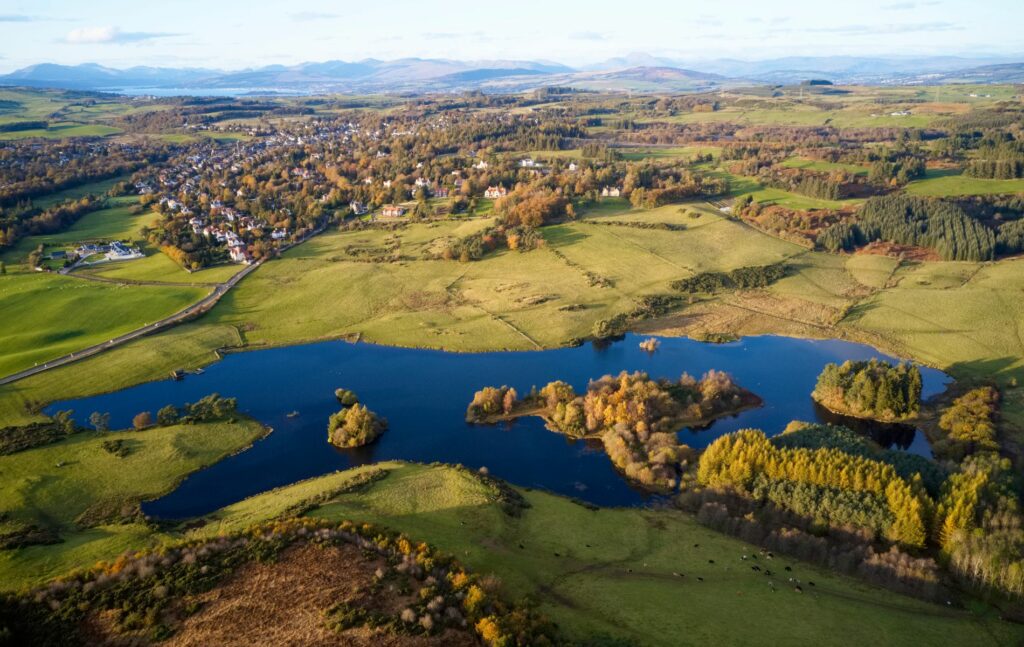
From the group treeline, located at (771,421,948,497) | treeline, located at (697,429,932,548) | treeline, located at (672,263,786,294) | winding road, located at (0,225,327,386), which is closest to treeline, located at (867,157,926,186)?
treeline, located at (672,263,786,294)

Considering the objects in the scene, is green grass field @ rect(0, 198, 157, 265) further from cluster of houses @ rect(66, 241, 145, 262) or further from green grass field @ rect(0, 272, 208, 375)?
green grass field @ rect(0, 272, 208, 375)

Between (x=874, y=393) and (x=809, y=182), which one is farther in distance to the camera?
(x=809, y=182)

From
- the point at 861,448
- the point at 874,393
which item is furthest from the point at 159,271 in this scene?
the point at 874,393

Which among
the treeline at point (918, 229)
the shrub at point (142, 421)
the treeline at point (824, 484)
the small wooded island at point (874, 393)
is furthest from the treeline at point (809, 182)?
the shrub at point (142, 421)

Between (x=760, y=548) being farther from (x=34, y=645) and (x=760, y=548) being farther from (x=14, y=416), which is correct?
(x=14, y=416)

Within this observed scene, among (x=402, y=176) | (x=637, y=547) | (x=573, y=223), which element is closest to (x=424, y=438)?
(x=637, y=547)

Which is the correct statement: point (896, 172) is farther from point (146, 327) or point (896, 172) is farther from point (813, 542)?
point (146, 327)
